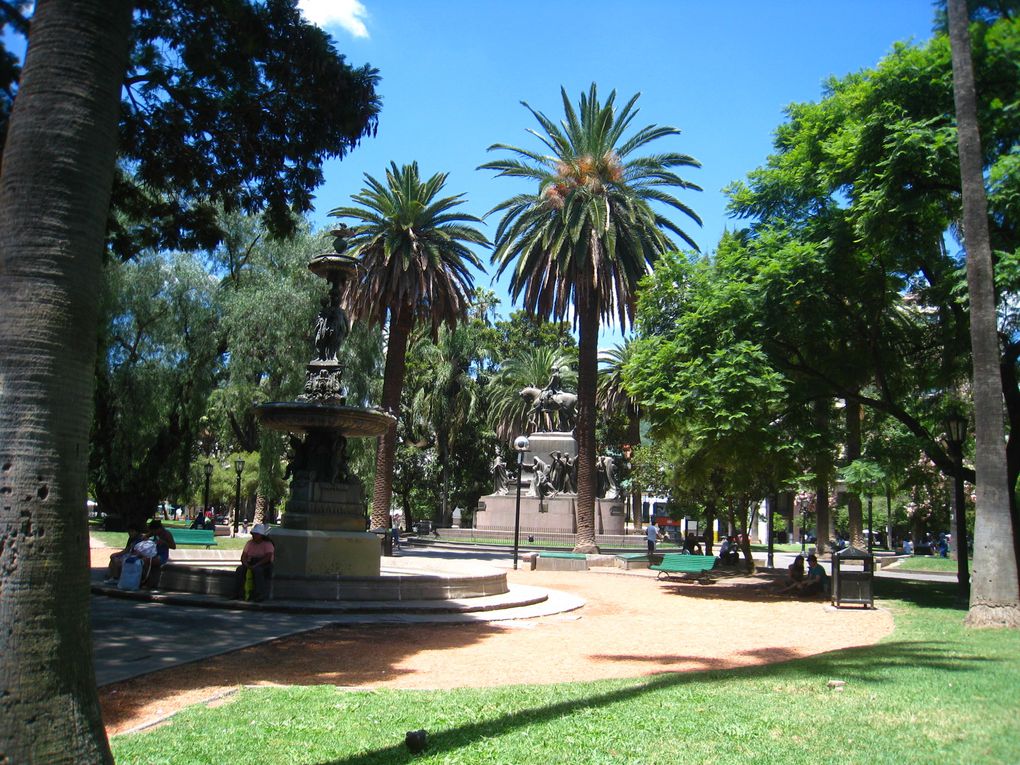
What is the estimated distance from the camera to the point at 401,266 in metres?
29.6

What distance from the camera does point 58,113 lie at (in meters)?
4.45

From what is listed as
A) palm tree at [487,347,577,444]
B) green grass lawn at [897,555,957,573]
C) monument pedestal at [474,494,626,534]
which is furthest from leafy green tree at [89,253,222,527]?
green grass lawn at [897,555,957,573]

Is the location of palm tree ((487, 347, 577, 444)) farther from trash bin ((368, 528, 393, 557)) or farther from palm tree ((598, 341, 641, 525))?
trash bin ((368, 528, 393, 557))

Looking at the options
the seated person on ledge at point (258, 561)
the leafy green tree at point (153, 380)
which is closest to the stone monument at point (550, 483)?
the leafy green tree at point (153, 380)

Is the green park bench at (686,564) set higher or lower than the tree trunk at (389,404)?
lower

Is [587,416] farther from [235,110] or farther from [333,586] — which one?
[235,110]

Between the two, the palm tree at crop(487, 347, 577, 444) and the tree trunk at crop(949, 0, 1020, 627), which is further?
the palm tree at crop(487, 347, 577, 444)

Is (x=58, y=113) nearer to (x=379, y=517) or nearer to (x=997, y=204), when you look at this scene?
(x=997, y=204)

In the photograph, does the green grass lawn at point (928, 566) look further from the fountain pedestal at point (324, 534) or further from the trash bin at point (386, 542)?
the fountain pedestal at point (324, 534)

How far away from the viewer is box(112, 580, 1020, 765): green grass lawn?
17.5 feet

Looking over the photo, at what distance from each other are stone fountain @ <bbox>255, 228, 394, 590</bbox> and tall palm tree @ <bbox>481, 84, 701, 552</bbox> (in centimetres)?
1465

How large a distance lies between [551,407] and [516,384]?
8310 mm

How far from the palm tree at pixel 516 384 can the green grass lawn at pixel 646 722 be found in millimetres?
47646

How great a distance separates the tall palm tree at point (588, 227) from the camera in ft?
97.6
